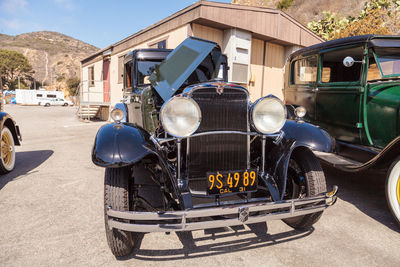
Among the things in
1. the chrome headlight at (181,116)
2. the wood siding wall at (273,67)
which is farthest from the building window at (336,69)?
the wood siding wall at (273,67)

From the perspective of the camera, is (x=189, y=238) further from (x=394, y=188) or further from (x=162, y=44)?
(x=162, y=44)

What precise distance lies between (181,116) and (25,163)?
3951 mm

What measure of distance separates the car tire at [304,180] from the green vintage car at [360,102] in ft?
1.86

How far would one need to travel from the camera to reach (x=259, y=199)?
2.01m

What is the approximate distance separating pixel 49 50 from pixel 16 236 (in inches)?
3073

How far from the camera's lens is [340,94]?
3.49 m

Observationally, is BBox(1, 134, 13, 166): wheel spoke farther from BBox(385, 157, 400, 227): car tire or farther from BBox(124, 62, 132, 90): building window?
BBox(385, 157, 400, 227): car tire

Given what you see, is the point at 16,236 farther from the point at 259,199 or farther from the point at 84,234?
the point at 259,199

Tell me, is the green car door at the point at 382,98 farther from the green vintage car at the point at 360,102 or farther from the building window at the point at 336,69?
the building window at the point at 336,69

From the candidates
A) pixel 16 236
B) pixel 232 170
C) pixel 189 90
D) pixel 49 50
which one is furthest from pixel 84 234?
pixel 49 50

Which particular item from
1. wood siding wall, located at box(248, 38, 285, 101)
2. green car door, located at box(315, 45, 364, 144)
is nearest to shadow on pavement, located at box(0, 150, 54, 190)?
green car door, located at box(315, 45, 364, 144)

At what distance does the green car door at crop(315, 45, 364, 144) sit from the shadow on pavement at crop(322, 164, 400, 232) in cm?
68

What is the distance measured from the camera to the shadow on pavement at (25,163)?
144 inches

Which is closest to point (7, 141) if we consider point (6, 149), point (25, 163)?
point (6, 149)
